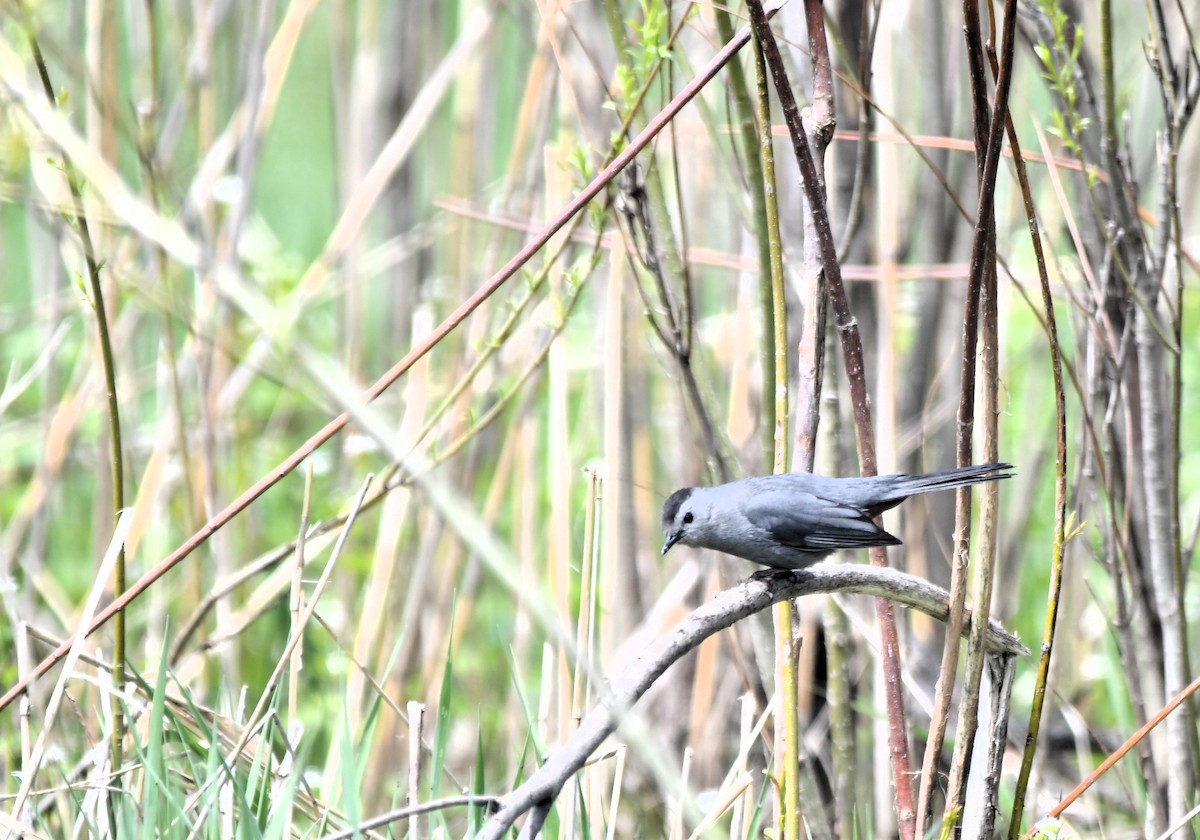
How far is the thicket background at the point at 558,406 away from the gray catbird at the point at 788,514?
0.30 ft

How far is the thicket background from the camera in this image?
1.47 meters

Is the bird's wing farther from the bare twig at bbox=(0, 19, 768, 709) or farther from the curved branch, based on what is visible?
the bare twig at bbox=(0, 19, 768, 709)

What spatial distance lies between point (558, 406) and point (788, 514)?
0.57 meters

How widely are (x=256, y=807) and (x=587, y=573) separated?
0.45 meters

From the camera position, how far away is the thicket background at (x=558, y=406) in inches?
57.9

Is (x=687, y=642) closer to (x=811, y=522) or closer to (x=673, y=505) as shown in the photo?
(x=811, y=522)

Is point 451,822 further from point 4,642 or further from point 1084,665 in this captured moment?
point 1084,665

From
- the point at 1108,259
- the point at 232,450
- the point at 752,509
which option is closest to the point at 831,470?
the point at 752,509

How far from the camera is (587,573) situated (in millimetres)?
1319

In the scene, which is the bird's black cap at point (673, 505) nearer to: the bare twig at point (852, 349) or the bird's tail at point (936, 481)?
the bird's tail at point (936, 481)

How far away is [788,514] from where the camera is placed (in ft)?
5.23

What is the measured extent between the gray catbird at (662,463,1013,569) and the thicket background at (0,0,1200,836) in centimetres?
9

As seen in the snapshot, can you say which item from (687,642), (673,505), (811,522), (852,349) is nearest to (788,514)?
(811,522)

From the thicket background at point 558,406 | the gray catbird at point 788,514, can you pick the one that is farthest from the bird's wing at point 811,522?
the thicket background at point 558,406
